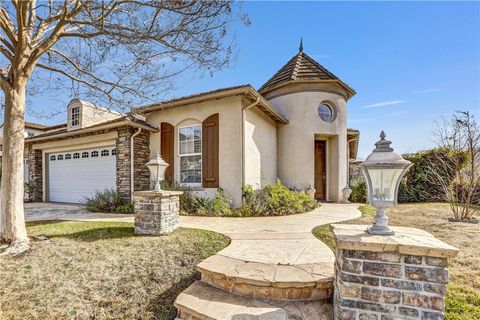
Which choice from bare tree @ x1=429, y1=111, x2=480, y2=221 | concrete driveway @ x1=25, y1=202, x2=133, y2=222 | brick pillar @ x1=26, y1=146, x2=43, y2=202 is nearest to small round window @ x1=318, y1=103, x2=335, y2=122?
bare tree @ x1=429, y1=111, x2=480, y2=221

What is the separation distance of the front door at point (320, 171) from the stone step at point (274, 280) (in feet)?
27.3

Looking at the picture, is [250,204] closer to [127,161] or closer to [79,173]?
[127,161]

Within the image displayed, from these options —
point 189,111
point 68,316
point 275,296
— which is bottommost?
point 68,316

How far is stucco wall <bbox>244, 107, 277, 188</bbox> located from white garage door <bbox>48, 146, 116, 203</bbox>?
5.79 meters

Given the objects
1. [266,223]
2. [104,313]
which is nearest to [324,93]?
[266,223]

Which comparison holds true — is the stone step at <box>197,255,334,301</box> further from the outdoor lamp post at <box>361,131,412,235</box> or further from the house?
the house

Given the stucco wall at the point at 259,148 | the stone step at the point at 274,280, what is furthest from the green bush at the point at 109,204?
the stone step at the point at 274,280

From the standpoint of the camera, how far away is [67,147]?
11164 millimetres

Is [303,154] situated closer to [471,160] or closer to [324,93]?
[324,93]

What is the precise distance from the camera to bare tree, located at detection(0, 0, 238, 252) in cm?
448

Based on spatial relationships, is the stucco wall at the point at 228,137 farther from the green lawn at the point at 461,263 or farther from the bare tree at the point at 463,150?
the bare tree at the point at 463,150

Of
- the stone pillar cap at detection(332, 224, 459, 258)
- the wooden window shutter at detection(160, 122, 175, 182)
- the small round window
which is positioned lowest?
the stone pillar cap at detection(332, 224, 459, 258)

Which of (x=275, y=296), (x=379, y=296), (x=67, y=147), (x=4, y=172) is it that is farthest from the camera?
(x=67, y=147)

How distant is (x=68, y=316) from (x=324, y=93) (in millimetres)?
10507
